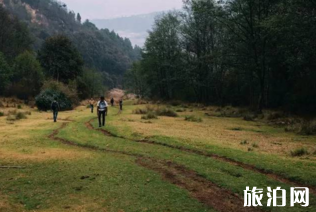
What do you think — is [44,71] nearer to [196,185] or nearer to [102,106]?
[102,106]

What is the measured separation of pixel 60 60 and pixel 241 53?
5006 centimetres

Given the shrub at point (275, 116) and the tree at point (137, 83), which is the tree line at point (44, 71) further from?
the shrub at point (275, 116)

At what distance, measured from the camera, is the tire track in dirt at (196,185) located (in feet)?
26.6

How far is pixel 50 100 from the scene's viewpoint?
4756 cm

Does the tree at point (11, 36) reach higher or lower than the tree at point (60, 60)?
higher

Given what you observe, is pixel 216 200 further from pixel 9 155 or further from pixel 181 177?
pixel 9 155

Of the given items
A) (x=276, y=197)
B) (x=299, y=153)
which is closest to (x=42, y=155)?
(x=276, y=197)

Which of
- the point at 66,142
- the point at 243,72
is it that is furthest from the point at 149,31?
the point at 66,142

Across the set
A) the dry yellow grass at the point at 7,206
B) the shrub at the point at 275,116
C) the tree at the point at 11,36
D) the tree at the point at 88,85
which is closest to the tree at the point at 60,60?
the tree at the point at 88,85

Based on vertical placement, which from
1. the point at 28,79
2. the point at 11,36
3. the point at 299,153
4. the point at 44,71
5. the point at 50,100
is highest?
the point at 11,36

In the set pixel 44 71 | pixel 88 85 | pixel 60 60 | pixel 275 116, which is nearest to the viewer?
pixel 275 116

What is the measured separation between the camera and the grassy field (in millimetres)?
8406

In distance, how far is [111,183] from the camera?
9969mm

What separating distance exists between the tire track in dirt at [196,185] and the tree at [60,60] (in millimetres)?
67214
